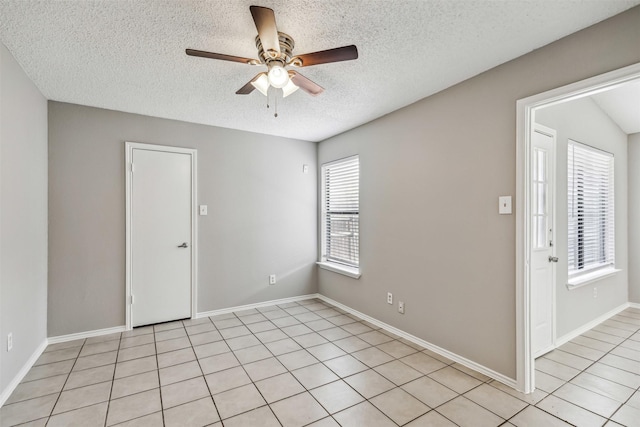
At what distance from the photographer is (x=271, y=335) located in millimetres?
3209

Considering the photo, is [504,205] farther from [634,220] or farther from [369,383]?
[634,220]

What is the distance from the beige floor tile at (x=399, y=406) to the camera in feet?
6.22

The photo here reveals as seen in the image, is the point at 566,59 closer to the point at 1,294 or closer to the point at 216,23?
the point at 216,23

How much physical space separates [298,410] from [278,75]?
2159mm

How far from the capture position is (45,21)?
179 cm

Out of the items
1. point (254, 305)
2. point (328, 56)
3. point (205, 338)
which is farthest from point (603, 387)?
point (254, 305)

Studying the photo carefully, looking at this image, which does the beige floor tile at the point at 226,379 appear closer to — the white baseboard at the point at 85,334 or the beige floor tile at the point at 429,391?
the beige floor tile at the point at 429,391

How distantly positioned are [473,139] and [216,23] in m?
2.10

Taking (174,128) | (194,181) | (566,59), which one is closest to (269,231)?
(194,181)

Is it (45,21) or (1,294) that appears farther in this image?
(1,294)

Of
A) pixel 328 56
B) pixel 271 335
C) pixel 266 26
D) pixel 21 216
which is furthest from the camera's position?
pixel 271 335

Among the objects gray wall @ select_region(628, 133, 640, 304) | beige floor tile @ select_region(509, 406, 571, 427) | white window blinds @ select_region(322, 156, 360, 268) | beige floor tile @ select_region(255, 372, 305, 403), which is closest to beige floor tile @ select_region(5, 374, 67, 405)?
beige floor tile @ select_region(255, 372, 305, 403)

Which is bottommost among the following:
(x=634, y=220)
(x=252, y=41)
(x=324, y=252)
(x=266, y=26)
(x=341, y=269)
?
(x=341, y=269)

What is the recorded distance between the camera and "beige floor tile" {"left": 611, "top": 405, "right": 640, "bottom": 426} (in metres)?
1.82
